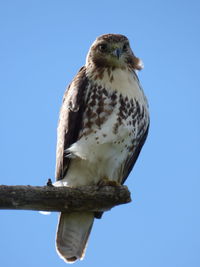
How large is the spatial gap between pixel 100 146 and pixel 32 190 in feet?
4.16

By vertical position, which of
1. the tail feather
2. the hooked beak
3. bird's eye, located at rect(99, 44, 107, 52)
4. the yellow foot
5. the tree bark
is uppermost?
bird's eye, located at rect(99, 44, 107, 52)

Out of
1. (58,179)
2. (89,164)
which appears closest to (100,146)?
(89,164)

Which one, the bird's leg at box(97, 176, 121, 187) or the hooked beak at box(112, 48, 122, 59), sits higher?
the hooked beak at box(112, 48, 122, 59)

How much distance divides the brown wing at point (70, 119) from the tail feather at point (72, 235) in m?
0.49

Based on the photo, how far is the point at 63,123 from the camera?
6.14 meters

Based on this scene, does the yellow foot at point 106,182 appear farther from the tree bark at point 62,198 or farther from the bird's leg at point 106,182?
the tree bark at point 62,198

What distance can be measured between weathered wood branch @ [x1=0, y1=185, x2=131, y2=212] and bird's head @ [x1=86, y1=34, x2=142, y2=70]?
157cm

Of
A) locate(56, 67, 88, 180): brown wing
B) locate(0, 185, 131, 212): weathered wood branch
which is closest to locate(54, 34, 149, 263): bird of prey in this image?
locate(56, 67, 88, 180): brown wing

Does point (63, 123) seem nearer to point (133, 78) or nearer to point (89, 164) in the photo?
point (89, 164)

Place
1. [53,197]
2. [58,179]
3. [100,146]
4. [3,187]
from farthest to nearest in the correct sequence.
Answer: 1. [58,179]
2. [100,146]
3. [53,197]
4. [3,187]

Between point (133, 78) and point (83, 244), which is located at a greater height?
point (133, 78)

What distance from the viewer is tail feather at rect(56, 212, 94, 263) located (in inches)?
242

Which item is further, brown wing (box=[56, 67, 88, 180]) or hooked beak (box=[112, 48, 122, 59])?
hooked beak (box=[112, 48, 122, 59])

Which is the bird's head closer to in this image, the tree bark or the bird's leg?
the bird's leg
